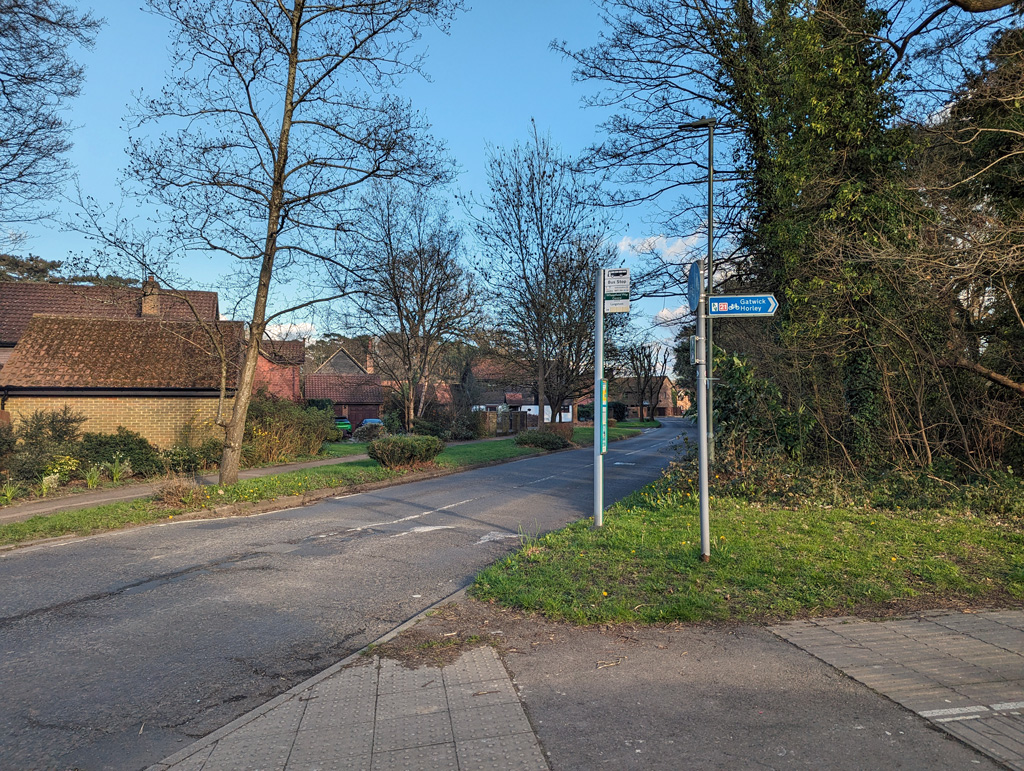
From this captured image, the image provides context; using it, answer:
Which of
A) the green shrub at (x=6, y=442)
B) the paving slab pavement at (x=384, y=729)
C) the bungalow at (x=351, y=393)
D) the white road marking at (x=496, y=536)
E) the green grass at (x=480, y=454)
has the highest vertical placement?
the bungalow at (x=351, y=393)

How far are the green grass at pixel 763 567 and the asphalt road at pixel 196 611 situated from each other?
1.11m

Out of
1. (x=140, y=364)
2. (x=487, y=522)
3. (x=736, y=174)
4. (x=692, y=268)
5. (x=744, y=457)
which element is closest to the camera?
(x=692, y=268)

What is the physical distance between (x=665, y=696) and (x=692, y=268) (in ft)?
14.6

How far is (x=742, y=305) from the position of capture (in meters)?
7.00

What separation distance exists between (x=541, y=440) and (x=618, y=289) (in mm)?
21662

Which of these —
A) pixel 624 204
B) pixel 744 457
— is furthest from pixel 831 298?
pixel 624 204

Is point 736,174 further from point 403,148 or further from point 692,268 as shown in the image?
point 692,268

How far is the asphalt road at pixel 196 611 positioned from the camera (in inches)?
159

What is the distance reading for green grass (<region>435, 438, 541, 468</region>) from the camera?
21.8 metres

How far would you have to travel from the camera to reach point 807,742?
11.4 feet

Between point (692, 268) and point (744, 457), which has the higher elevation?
point (692, 268)

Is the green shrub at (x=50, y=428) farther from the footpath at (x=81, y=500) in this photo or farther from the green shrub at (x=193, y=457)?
the footpath at (x=81, y=500)

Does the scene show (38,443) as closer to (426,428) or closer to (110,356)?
(110,356)

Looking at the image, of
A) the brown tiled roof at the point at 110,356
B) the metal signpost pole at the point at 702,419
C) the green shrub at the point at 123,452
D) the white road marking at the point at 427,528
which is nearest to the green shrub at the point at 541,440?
the brown tiled roof at the point at 110,356
